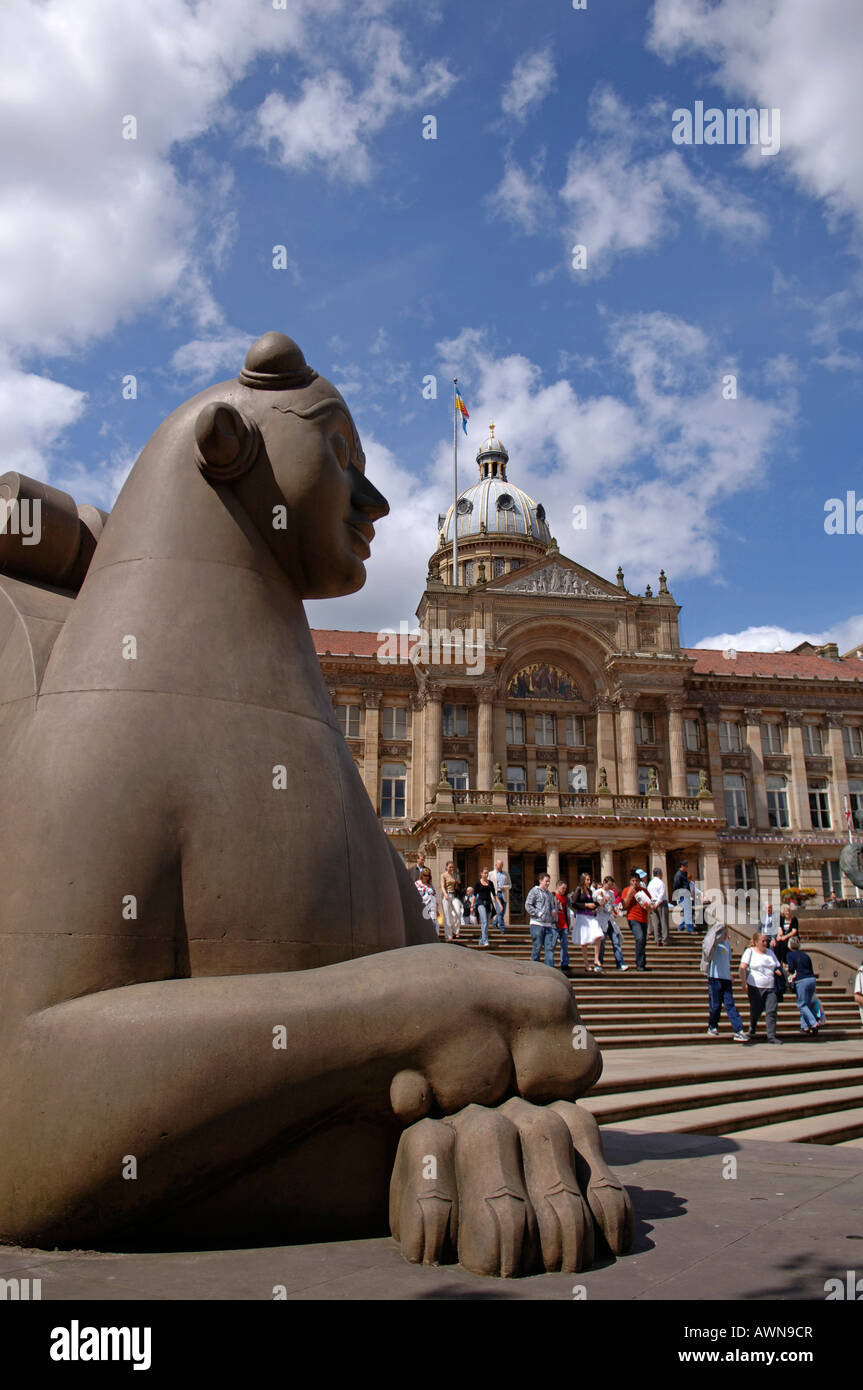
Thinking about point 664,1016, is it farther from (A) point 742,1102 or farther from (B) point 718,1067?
(A) point 742,1102

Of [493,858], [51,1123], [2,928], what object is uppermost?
[493,858]

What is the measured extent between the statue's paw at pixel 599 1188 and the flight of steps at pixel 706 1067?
11.4ft

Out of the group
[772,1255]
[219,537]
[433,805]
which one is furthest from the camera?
[433,805]

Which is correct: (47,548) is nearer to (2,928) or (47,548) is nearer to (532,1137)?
(2,928)

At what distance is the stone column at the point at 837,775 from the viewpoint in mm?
47844

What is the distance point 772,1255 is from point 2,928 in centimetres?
266

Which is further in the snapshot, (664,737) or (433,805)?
(664,737)

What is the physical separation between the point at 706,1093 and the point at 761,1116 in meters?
0.68

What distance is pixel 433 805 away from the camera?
38.9 metres

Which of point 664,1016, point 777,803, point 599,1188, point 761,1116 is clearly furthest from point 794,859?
point 599,1188

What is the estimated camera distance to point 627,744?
4444 cm

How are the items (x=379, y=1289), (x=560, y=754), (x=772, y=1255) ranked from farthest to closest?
1. (x=560, y=754)
2. (x=772, y=1255)
3. (x=379, y=1289)

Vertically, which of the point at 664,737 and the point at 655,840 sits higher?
the point at 664,737

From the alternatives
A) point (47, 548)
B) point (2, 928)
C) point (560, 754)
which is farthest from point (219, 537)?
point (560, 754)
